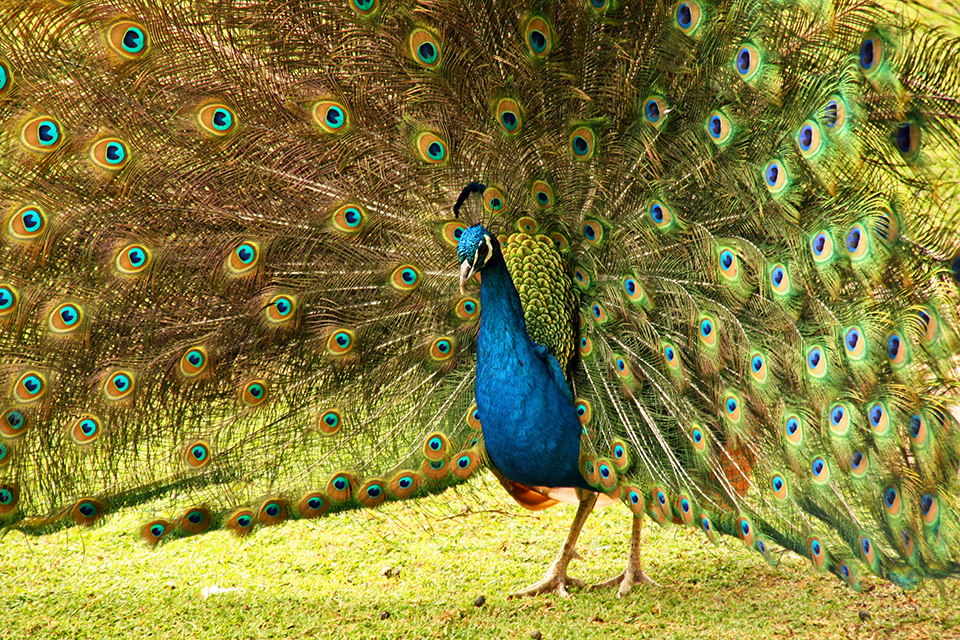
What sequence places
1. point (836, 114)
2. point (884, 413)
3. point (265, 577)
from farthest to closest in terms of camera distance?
point (265, 577) < point (884, 413) < point (836, 114)

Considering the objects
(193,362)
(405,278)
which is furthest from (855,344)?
(193,362)

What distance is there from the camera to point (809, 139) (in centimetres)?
242

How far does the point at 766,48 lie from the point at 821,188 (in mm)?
452

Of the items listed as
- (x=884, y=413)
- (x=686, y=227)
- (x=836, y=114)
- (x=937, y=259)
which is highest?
(x=836, y=114)

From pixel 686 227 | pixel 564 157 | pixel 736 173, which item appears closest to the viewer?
pixel 736 173

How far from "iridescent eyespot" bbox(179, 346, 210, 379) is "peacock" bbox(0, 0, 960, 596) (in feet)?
0.06

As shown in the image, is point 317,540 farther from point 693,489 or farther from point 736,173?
point 736,173

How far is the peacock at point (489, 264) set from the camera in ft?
8.05

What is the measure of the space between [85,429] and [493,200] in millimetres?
1806

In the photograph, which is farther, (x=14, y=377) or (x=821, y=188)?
(x=14, y=377)

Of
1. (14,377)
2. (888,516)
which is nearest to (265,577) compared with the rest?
(14,377)

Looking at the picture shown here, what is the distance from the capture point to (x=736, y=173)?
266 cm

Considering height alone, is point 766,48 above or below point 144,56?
below

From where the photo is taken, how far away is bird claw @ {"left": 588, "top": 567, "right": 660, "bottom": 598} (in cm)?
353
